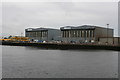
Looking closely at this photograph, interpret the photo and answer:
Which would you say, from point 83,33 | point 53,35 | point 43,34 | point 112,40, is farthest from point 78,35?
point 43,34

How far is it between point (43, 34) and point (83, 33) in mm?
40258

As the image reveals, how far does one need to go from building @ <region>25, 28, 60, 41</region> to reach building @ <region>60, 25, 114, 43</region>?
19866 mm

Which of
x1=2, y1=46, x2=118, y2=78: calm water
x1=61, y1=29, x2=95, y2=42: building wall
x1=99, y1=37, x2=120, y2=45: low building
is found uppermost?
x1=61, y1=29, x2=95, y2=42: building wall

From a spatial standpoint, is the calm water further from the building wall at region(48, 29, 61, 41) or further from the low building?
the building wall at region(48, 29, 61, 41)

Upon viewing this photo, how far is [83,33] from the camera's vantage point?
10488 centimetres

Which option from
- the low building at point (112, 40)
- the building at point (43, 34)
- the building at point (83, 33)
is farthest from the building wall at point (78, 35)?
the building at point (43, 34)

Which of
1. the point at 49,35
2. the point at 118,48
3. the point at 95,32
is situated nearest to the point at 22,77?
the point at 118,48

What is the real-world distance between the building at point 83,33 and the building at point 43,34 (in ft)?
65.2

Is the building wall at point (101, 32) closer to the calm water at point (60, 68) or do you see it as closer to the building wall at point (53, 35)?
the building wall at point (53, 35)

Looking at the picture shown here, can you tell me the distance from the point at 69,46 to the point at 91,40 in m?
19.4

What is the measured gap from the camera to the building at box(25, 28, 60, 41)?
131000 mm

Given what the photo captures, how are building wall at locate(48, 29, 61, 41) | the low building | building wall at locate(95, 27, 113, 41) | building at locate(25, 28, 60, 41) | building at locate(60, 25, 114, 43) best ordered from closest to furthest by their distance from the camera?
the low building, building at locate(60, 25, 114, 43), building wall at locate(95, 27, 113, 41), building at locate(25, 28, 60, 41), building wall at locate(48, 29, 61, 41)

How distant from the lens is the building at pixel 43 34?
131000mm

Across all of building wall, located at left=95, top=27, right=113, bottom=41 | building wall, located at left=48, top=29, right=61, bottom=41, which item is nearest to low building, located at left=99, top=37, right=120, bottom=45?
building wall, located at left=95, top=27, right=113, bottom=41
